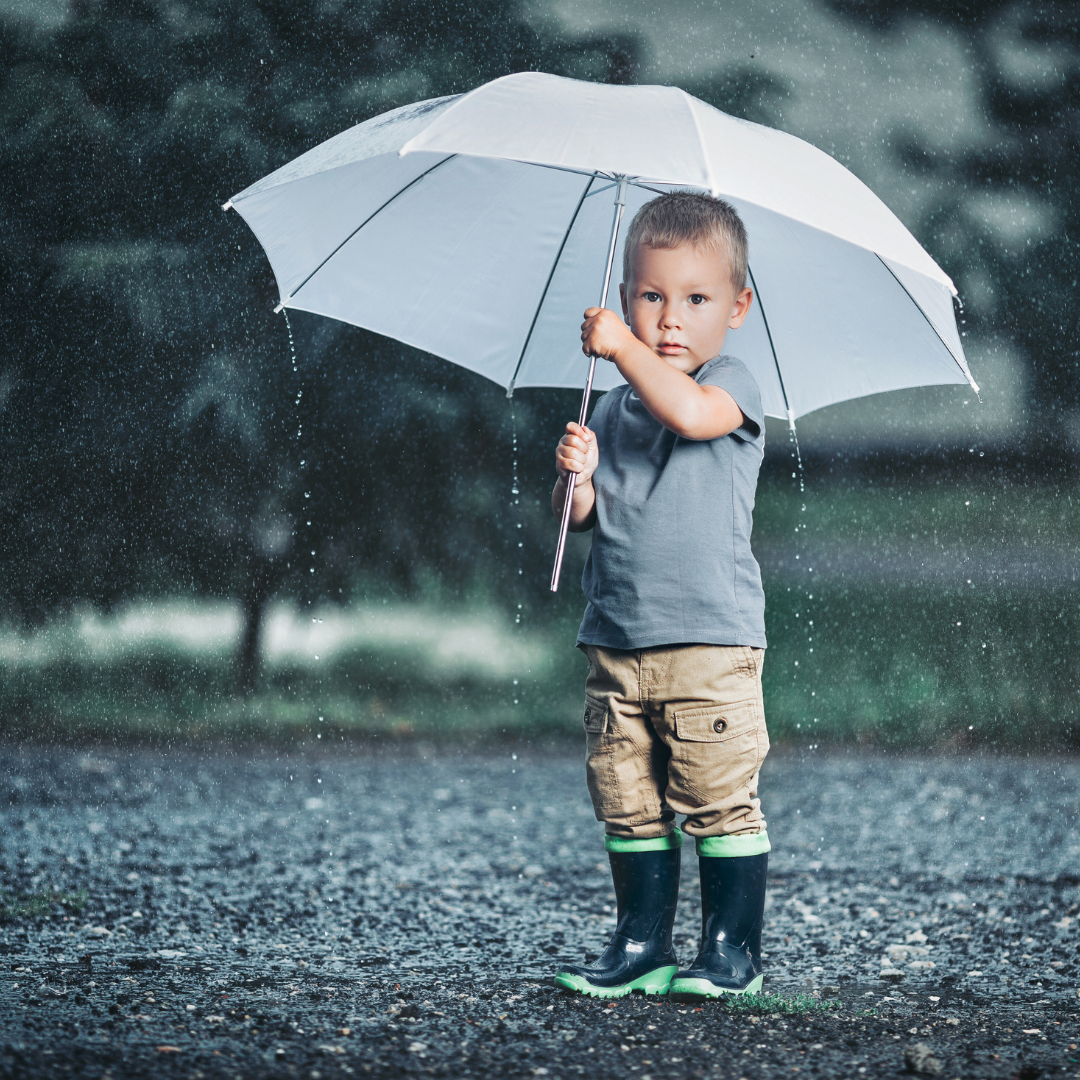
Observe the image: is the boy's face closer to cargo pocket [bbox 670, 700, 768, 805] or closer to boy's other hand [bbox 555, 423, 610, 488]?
boy's other hand [bbox 555, 423, 610, 488]

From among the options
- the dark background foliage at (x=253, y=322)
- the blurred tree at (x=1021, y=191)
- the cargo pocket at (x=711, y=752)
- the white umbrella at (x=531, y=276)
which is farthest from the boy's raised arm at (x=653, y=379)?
the blurred tree at (x=1021, y=191)

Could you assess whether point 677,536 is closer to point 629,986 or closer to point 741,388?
point 741,388

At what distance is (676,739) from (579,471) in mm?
530

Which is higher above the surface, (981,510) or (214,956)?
(981,510)

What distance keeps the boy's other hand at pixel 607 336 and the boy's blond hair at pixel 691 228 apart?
20cm

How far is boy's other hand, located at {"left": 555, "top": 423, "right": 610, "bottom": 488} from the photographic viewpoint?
2.22 meters

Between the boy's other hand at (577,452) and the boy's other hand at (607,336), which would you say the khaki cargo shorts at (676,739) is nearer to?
the boy's other hand at (577,452)

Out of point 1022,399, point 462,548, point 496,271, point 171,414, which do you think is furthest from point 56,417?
point 1022,399

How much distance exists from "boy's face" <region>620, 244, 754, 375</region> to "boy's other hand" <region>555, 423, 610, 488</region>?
0.23m

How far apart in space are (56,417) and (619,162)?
21.9 ft

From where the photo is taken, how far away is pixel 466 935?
9.93ft

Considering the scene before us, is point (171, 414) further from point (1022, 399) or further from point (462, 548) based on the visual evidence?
point (1022, 399)

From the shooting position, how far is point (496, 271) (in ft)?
9.06

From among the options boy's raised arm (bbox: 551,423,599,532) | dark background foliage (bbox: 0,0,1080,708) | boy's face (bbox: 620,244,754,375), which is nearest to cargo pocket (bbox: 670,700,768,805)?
boy's raised arm (bbox: 551,423,599,532)
